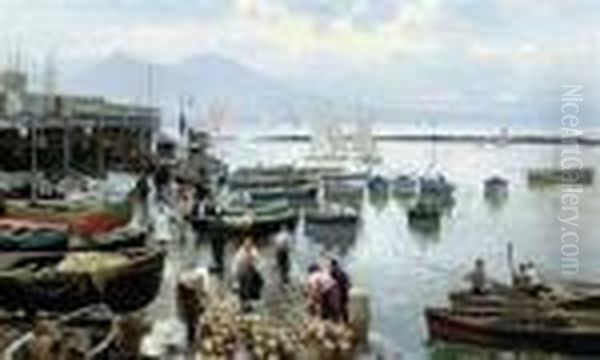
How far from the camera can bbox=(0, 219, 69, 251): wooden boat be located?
1376 cm

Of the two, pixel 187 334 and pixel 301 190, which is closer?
pixel 187 334

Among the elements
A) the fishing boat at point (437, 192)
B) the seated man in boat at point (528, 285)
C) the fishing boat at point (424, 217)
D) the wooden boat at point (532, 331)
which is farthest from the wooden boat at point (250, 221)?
the fishing boat at point (437, 192)

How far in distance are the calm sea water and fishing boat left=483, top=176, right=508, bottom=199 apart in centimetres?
25

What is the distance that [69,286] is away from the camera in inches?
474

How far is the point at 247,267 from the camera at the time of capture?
9.78 m

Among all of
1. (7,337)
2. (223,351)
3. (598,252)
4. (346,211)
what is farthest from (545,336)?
(346,211)

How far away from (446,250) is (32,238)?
1135 centimetres

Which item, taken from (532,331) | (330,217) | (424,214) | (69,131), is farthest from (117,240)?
(424,214)

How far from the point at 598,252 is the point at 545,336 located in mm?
13276

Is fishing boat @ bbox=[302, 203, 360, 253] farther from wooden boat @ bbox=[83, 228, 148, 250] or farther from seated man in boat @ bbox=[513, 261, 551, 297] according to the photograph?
seated man in boat @ bbox=[513, 261, 551, 297]

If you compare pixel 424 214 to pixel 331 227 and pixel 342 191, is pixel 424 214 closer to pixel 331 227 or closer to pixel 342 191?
pixel 342 191

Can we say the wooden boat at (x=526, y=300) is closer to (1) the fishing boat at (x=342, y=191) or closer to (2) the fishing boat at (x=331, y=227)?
(2) the fishing boat at (x=331, y=227)

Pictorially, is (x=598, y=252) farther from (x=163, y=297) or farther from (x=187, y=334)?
(x=187, y=334)

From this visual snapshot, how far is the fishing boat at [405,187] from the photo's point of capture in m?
34.1
